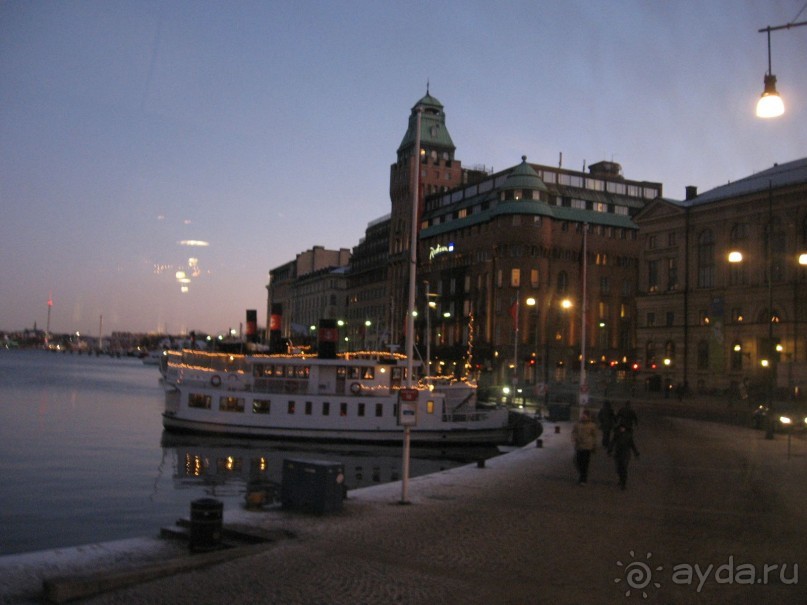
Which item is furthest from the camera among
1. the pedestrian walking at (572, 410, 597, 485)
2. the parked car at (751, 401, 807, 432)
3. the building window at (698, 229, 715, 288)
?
the building window at (698, 229, 715, 288)

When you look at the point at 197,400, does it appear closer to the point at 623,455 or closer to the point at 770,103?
the point at 623,455

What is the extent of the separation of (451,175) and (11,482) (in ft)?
358

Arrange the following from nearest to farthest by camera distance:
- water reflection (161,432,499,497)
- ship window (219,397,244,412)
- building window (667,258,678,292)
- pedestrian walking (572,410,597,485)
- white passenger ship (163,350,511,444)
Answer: pedestrian walking (572,410,597,485) < water reflection (161,432,499,497) < white passenger ship (163,350,511,444) < ship window (219,397,244,412) < building window (667,258,678,292)

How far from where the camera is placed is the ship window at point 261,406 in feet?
176

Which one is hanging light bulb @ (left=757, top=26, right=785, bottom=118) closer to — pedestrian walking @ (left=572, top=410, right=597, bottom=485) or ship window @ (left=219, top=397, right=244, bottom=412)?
Result: pedestrian walking @ (left=572, top=410, right=597, bottom=485)

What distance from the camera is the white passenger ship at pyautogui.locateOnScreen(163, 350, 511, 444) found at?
2039 inches

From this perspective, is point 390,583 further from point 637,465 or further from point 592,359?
point 592,359

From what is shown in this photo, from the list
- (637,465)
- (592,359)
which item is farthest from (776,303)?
(637,465)

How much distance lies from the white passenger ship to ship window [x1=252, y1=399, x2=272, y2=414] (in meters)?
0.07

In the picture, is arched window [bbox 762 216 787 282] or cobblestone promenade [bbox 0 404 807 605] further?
arched window [bbox 762 216 787 282]

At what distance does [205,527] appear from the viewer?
1495 cm

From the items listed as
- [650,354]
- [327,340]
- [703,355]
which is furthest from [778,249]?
[327,340]

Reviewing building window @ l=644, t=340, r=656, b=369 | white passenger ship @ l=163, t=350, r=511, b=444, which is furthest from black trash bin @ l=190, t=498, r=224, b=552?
building window @ l=644, t=340, r=656, b=369

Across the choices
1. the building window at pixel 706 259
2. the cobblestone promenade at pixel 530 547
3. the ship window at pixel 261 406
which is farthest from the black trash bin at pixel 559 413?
the building window at pixel 706 259
